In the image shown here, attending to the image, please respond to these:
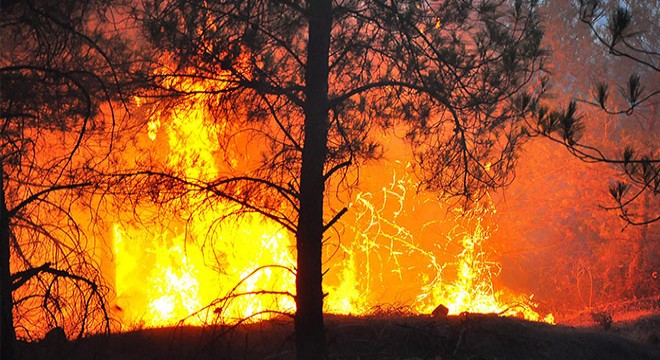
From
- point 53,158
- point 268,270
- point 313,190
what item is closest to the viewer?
point 53,158

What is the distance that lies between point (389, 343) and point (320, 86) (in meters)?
2.98

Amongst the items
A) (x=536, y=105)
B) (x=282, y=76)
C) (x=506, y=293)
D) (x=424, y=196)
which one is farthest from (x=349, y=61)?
(x=506, y=293)

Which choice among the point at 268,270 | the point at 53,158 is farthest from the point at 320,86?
the point at 268,270

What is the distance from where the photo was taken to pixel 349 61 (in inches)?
299

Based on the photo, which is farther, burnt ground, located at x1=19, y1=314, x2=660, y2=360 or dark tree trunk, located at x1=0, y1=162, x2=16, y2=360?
burnt ground, located at x1=19, y1=314, x2=660, y2=360

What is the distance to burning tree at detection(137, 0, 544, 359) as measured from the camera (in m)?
6.73

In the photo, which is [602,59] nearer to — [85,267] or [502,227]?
[502,227]

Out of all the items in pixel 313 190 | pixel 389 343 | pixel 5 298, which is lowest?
pixel 389 343

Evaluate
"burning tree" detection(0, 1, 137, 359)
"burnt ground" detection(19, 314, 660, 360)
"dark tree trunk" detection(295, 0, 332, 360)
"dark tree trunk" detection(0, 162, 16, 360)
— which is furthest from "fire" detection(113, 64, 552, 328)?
"dark tree trunk" detection(0, 162, 16, 360)

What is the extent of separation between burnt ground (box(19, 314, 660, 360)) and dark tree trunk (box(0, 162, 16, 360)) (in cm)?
88

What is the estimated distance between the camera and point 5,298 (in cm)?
579

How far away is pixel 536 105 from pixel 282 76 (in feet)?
9.29

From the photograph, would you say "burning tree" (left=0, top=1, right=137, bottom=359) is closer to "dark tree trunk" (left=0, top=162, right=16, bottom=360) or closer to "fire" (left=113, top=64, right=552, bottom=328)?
"dark tree trunk" (left=0, top=162, right=16, bottom=360)

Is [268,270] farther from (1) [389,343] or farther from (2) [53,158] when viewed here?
(2) [53,158]
